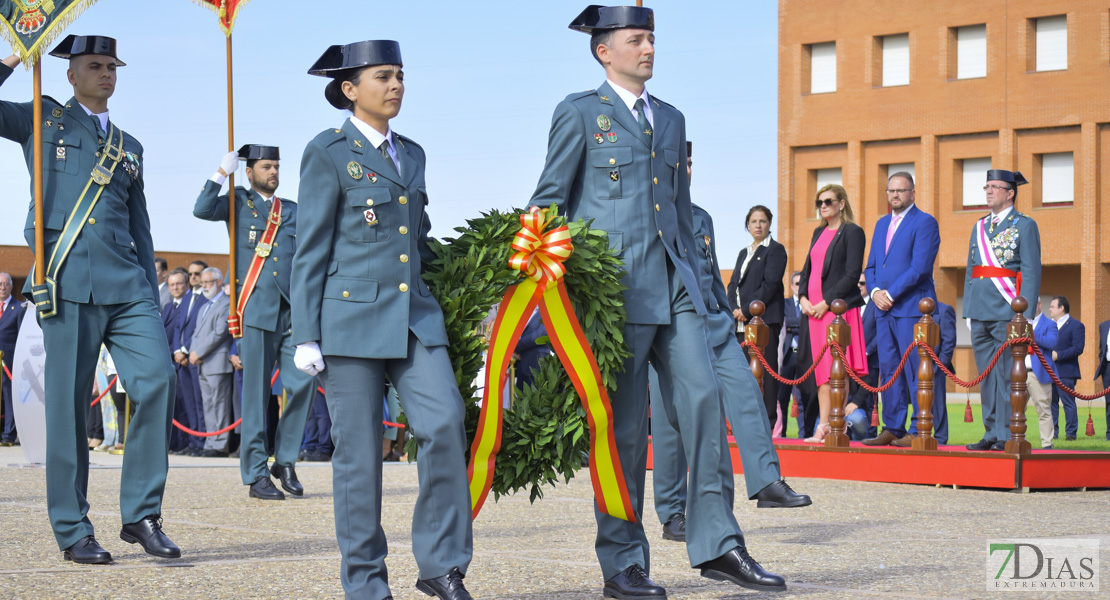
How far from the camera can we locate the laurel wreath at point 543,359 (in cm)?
526

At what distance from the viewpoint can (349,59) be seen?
17.4 ft

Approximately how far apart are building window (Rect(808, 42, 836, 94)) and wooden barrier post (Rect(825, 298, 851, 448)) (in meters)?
36.2

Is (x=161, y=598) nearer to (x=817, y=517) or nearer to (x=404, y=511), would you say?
(x=404, y=511)

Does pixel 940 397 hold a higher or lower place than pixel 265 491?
higher

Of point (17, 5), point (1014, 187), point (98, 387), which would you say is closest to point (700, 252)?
point (17, 5)

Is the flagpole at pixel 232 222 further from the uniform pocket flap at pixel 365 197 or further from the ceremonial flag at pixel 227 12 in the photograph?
the uniform pocket flap at pixel 365 197

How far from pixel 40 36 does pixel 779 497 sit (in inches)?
171

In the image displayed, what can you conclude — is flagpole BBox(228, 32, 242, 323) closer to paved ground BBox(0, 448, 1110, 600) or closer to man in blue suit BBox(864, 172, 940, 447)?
paved ground BBox(0, 448, 1110, 600)

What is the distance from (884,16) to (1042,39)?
16.7ft

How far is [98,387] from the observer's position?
55.2 feet

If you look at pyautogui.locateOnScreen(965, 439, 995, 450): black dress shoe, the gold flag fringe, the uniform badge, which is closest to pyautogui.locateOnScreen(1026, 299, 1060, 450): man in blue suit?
pyautogui.locateOnScreen(965, 439, 995, 450): black dress shoe

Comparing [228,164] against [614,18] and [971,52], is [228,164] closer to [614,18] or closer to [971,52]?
[614,18]

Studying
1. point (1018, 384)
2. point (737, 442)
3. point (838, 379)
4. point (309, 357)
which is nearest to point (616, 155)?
point (309, 357)

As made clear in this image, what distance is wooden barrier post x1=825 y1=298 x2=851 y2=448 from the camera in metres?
11.7
